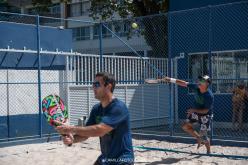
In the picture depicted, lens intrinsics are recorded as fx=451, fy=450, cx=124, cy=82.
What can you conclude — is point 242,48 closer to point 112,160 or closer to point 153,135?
point 153,135

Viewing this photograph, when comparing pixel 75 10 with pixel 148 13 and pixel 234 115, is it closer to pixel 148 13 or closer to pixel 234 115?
pixel 148 13

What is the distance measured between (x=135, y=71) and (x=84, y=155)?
17.5 feet

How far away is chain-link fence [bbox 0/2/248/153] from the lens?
41.1ft

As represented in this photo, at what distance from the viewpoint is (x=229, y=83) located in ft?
47.8

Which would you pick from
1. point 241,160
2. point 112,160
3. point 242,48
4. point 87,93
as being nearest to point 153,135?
point 87,93

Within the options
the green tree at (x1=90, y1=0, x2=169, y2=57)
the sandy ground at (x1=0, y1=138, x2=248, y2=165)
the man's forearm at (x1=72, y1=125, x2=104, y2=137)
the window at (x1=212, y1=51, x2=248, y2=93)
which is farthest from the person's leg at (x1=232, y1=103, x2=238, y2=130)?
the man's forearm at (x1=72, y1=125, x2=104, y2=137)

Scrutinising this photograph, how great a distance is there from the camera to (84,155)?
33.6 ft

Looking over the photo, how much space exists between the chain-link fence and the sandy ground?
74 cm

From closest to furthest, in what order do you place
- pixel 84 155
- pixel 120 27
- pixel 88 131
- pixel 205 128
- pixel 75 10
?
pixel 88 131 → pixel 205 128 → pixel 84 155 → pixel 120 27 → pixel 75 10

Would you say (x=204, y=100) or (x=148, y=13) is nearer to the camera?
(x=204, y=100)

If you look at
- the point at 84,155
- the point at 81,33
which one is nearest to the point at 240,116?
the point at 84,155

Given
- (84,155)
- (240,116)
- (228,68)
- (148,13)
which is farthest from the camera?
(148,13)

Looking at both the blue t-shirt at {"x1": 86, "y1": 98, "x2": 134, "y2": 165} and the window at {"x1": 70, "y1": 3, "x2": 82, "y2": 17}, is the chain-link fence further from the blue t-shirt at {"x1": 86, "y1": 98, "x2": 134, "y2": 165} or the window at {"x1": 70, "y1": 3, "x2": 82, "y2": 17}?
the window at {"x1": 70, "y1": 3, "x2": 82, "y2": 17}

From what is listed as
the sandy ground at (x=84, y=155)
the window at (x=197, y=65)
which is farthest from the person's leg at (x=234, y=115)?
the sandy ground at (x=84, y=155)
